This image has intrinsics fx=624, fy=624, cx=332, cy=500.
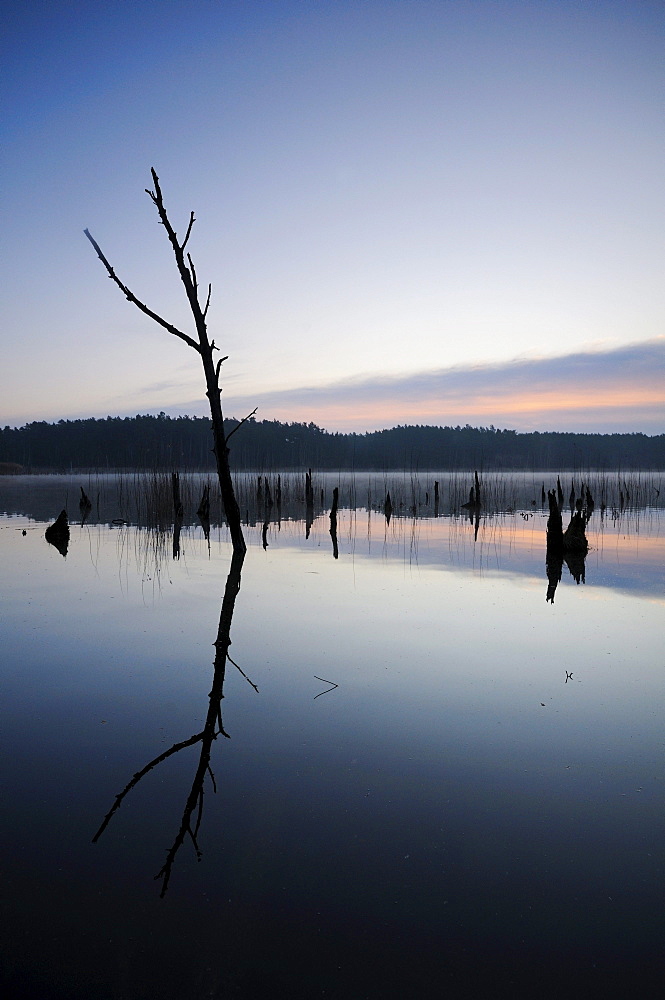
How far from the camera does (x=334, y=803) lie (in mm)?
3195

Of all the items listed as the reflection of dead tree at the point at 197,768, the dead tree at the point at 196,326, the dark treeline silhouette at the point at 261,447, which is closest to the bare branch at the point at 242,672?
→ the reflection of dead tree at the point at 197,768

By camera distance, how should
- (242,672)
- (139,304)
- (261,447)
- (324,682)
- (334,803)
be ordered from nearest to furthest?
(334,803) < (324,682) < (242,672) < (139,304) < (261,447)

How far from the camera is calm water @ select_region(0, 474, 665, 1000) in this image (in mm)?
2199

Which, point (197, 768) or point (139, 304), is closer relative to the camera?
point (197, 768)

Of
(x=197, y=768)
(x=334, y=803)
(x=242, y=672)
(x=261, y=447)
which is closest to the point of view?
(x=334, y=803)

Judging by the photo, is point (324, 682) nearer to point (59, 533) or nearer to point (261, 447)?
point (59, 533)

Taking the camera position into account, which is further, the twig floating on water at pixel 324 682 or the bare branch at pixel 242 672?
the bare branch at pixel 242 672

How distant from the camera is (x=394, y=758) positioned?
3.73 meters

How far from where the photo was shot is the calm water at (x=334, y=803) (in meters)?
2.20

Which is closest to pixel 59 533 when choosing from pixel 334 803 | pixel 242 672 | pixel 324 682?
pixel 242 672

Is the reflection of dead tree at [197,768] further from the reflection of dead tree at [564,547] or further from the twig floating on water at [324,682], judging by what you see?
the reflection of dead tree at [564,547]

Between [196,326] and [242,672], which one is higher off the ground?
[196,326]

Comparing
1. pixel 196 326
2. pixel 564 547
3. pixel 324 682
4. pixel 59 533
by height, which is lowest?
pixel 564 547

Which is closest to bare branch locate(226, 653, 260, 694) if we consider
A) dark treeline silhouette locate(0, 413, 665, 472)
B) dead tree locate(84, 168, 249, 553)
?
dead tree locate(84, 168, 249, 553)
